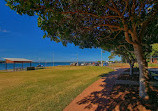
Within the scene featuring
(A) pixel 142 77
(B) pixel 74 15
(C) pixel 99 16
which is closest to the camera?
(C) pixel 99 16

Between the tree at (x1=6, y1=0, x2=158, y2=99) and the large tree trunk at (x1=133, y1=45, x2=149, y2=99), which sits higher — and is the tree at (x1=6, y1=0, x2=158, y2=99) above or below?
above

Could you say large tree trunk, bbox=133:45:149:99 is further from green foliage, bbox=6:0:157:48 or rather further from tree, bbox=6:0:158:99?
green foliage, bbox=6:0:157:48

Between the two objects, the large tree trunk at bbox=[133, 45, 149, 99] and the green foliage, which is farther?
the large tree trunk at bbox=[133, 45, 149, 99]

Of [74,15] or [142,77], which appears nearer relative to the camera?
[142,77]

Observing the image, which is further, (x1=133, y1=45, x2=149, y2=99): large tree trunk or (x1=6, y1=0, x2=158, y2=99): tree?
(x1=133, y1=45, x2=149, y2=99): large tree trunk

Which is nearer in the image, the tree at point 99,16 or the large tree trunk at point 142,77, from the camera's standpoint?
the tree at point 99,16

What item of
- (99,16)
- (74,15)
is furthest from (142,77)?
(74,15)

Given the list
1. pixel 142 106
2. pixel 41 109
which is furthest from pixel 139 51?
pixel 41 109

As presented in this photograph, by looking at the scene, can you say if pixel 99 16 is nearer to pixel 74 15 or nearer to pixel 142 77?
pixel 74 15

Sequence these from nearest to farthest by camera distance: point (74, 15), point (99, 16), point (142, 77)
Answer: point (99, 16)
point (142, 77)
point (74, 15)

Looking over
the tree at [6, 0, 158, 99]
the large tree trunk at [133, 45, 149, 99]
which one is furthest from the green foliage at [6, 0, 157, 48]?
the large tree trunk at [133, 45, 149, 99]

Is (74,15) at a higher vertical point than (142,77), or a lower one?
higher

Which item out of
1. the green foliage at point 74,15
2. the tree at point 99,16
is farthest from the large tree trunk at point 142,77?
the green foliage at point 74,15

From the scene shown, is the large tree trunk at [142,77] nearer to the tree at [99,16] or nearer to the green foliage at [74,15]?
the tree at [99,16]
